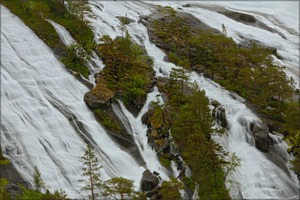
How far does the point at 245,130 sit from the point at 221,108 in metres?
2.91

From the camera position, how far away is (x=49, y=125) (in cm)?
2847

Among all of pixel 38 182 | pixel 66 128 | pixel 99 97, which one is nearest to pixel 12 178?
pixel 38 182

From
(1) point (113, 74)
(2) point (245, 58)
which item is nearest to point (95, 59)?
(1) point (113, 74)

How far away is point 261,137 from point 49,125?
55.1 ft

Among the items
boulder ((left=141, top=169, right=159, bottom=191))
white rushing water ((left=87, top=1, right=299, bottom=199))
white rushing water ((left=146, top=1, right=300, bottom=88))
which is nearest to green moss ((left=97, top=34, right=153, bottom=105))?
white rushing water ((left=87, top=1, right=299, bottom=199))

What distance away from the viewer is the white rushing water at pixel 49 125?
2530 centimetres

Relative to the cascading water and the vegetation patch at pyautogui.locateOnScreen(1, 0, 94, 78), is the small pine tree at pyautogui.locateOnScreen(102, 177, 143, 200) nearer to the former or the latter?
the cascading water

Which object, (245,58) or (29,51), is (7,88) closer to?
(29,51)

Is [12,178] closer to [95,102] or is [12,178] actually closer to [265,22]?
[95,102]

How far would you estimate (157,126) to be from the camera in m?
29.2

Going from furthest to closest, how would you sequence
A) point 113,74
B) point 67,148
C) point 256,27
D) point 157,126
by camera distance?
point 256,27
point 113,74
point 157,126
point 67,148

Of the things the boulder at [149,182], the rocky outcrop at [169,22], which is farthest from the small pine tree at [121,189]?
the rocky outcrop at [169,22]

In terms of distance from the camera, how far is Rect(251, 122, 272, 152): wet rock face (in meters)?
30.0

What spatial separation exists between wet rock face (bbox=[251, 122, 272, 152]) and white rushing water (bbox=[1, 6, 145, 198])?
10.1 metres
